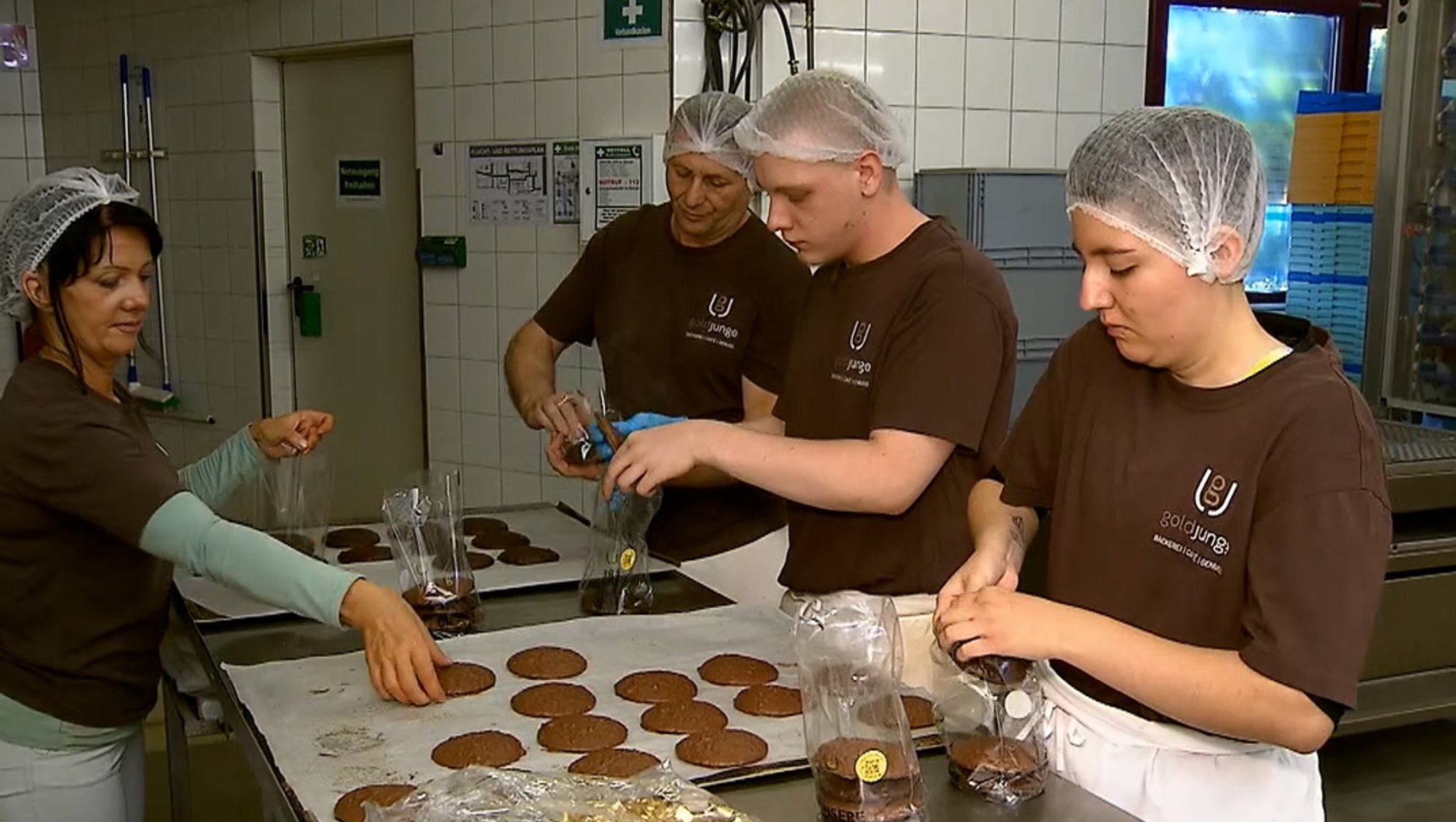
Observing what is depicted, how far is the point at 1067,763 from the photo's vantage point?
1494mm

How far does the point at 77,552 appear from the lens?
1.86 metres

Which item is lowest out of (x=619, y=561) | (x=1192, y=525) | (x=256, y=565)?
(x=619, y=561)

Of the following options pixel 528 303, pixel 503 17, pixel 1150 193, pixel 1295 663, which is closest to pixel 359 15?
pixel 503 17

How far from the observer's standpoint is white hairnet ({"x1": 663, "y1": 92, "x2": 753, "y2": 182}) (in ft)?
7.91

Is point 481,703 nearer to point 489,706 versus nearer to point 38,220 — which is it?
point 489,706

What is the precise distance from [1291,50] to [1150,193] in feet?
11.0

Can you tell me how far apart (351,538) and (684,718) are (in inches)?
43.8

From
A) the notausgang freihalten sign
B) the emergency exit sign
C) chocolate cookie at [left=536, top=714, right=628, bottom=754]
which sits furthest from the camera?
the notausgang freihalten sign

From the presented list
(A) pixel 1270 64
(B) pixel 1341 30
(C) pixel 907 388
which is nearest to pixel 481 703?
(C) pixel 907 388

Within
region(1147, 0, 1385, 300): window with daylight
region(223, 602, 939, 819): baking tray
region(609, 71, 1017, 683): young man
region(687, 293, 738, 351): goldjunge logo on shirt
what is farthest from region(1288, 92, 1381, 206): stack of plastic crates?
region(223, 602, 939, 819): baking tray

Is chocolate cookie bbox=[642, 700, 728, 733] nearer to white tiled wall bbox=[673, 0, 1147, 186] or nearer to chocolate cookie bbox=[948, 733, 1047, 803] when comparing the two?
chocolate cookie bbox=[948, 733, 1047, 803]

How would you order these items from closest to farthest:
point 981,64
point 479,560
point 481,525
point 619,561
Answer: point 619,561 < point 479,560 < point 481,525 < point 981,64

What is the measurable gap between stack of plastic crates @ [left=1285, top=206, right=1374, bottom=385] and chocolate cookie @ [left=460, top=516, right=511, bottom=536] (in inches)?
96.8

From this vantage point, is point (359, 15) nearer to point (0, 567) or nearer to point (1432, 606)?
point (0, 567)
